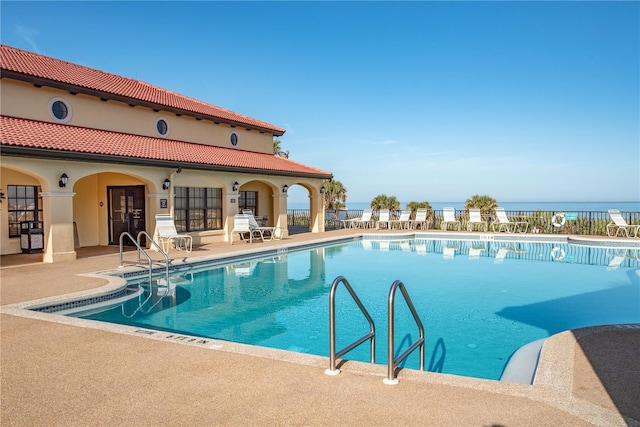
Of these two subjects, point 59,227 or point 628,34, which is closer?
point 59,227

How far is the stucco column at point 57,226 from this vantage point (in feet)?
37.5

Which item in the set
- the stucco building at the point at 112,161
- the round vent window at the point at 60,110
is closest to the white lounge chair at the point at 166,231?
the stucco building at the point at 112,161

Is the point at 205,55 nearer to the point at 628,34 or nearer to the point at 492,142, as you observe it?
the point at 628,34

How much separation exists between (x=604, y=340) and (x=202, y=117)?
54.5 feet

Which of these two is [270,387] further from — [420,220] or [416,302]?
[420,220]

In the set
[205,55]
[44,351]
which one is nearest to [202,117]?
[205,55]

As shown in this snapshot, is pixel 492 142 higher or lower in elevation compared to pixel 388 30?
lower

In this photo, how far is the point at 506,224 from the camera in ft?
71.6

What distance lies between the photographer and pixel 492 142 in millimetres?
32969

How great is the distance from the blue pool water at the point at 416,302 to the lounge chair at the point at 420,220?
27.0 ft

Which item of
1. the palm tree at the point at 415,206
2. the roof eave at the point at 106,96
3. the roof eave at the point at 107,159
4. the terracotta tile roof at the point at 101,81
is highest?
the terracotta tile roof at the point at 101,81

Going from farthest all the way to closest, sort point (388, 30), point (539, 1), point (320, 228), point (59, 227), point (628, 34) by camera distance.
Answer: point (320, 228), point (388, 30), point (628, 34), point (539, 1), point (59, 227)

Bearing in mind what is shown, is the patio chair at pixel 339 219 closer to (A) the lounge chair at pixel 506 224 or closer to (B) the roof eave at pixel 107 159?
(B) the roof eave at pixel 107 159

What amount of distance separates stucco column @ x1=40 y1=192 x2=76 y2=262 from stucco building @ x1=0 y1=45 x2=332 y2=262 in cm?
3
